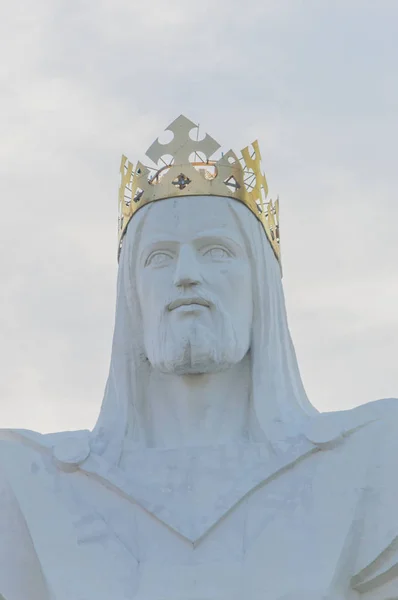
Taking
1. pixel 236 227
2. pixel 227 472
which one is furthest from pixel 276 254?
pixel 227 472

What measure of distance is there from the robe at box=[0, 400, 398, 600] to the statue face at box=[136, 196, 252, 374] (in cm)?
72

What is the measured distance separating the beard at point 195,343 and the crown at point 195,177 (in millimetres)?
966

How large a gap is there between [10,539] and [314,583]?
2196 millimetres

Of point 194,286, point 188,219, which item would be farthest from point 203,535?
point 188,219

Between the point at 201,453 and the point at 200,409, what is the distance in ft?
1.31

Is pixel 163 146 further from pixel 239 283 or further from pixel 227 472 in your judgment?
pixel 227 472

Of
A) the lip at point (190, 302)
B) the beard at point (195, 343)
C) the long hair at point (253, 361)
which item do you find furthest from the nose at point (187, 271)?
the long hair at point (253, 361)

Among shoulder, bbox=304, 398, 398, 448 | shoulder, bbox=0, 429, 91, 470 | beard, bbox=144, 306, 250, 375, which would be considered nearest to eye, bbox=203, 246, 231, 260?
beard, bbox=144, 306, 250, 375

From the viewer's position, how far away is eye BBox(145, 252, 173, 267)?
1327 centimetres

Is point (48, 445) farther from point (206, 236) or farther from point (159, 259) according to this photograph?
point (206, 236)

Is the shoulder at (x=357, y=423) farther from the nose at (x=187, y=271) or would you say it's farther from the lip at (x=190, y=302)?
the nose at (x=187, y=271)

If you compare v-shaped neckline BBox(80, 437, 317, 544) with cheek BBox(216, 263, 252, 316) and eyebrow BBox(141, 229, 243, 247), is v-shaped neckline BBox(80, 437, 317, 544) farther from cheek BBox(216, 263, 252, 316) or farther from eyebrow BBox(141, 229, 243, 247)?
eyebrow BBox(141, 229, 243, 247)

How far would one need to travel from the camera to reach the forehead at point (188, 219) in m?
13.2

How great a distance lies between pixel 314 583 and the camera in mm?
11867
